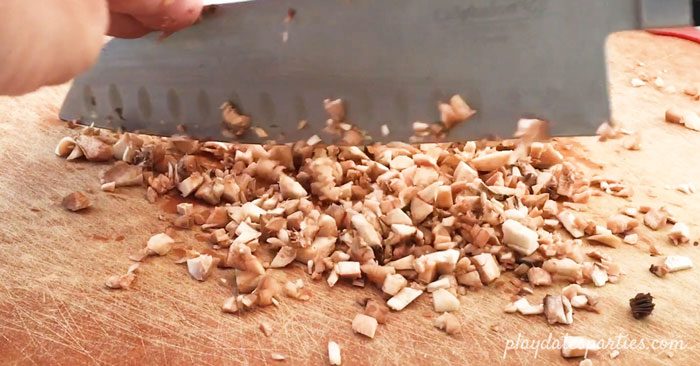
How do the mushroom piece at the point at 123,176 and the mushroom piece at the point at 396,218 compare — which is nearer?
the mushroom piece at the point at 396,218

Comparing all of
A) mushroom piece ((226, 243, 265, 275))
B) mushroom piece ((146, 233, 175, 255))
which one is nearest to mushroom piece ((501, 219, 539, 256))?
mushroom piece ((226, 243, 265, 275))

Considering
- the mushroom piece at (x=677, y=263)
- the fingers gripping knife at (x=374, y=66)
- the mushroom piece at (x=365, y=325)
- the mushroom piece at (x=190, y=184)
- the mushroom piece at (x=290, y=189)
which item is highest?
the fingers gripping knife at (x=374, y=66)

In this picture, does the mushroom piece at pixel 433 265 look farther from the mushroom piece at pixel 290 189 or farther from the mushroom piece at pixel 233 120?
the mushroom piece at pixel 233 120

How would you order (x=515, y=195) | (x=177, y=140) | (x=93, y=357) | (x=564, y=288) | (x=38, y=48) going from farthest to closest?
(x=177, y=140)
(x=515, y=195)
(x=564, y=288)
(x=93, y=357)
(x=38, y=48)

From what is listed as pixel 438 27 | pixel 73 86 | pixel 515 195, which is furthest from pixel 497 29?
pixel 73 86

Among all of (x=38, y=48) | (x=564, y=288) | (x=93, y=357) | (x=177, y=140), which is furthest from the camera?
(x=177, y=140)

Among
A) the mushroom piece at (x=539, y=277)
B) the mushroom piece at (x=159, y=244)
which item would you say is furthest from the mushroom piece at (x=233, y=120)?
the mushroom piece at (x=539, y=277)

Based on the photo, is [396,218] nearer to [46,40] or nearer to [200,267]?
[200,267]

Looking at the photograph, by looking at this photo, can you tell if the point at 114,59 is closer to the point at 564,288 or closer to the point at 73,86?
the point at 73,86
